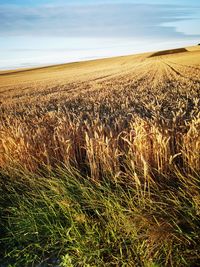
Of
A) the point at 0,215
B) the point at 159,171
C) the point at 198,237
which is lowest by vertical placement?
the point at 0,215

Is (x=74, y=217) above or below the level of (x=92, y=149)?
below

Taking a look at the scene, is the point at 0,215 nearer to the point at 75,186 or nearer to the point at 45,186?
the point at 45,186

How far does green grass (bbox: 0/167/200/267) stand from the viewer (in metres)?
2.67

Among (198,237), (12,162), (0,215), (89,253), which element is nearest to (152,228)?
(198,237)

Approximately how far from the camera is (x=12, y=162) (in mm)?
4453

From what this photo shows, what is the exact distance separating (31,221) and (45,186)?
68cm

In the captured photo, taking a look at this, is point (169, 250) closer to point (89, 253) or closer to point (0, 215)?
point (89, 253)

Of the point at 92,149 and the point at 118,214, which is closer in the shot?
the point at 118,214

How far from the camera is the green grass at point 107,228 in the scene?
2668 millimetres

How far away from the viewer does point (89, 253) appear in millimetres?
2787

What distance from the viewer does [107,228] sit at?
114 inches

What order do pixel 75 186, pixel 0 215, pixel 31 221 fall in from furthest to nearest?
pixel 0 215, pixel 75 186, pixel 31 221

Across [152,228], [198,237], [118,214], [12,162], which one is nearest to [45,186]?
[12,162]

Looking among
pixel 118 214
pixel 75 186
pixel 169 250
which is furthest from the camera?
pixel 75 186
